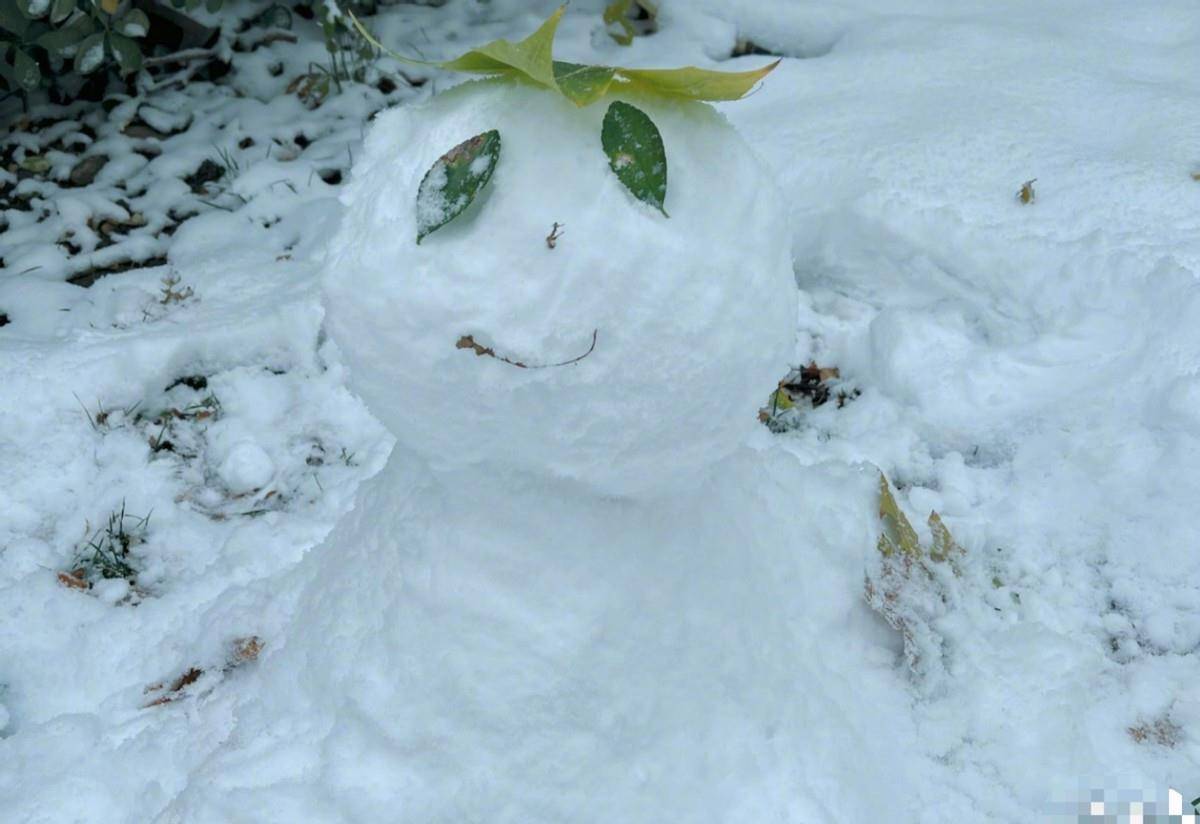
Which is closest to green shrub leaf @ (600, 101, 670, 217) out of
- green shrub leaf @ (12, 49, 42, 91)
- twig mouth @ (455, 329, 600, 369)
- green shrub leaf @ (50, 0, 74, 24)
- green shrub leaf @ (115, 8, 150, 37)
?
twig mouth @ (455, 329, 600, 369)

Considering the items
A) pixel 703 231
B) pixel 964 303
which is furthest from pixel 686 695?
pixel 964 303

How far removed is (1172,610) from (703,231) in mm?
1089

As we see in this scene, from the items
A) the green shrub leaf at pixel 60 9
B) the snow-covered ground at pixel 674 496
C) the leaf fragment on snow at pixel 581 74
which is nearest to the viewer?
the leaf fragment on snow at pixel 581 74

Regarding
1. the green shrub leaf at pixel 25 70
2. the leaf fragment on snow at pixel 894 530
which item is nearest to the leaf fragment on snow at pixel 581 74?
the leaf fragment on snow at pixel 894 530

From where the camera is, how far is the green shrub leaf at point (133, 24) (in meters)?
2.40

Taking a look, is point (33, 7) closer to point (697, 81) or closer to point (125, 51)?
point (125, 51)

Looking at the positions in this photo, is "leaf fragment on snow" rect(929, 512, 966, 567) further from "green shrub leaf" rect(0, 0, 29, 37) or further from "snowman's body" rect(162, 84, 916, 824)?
"green shrub leaf" rect(0, 0, 29, 37)

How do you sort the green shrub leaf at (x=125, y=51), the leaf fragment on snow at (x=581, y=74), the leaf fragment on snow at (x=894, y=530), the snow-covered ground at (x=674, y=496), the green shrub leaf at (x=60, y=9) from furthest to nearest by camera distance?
the green shrub leaf at (x=125, y=51) → the green shrub leaf at (x=60, y=9) → the leaf fragment on snow at (x=894, y=530) → the snow-covered ground at (x=674, y=496) → the leaf fragment on snow at (x=581, y=74)

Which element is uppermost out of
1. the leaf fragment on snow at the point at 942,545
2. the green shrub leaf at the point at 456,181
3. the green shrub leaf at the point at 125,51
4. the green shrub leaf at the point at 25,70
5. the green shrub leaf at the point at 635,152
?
the green shrub leaf at the point at 635,152

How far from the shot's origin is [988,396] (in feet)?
6.17

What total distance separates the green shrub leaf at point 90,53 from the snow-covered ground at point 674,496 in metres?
0.27

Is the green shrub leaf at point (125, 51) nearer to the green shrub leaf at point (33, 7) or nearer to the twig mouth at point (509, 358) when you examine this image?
the green shrub leaf at point (33, 7)

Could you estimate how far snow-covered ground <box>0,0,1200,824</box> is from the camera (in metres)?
1.11

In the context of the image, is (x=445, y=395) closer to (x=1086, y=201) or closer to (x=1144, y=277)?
(x=1144, y=277)
